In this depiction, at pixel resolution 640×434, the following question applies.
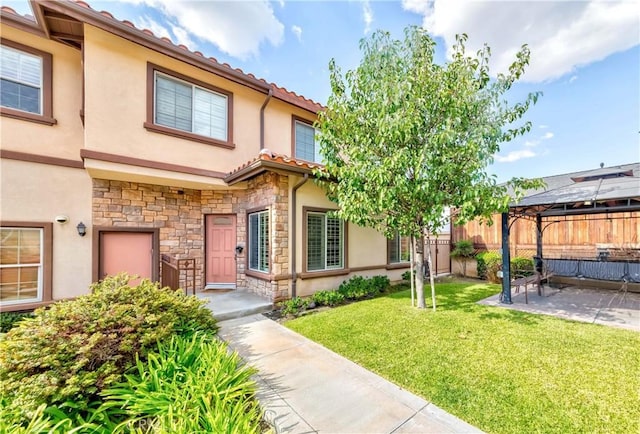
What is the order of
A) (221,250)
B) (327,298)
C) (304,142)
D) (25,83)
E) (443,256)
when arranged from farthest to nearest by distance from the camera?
(443,256)
(304,142)
(221,250)
(327,298)
(25,83)

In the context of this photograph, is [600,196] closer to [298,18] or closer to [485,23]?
[485,23]

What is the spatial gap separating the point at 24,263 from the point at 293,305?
6116 mm

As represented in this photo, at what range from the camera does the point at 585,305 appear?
6.64m

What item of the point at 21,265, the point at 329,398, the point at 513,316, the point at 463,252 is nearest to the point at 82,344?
the point at 329,398

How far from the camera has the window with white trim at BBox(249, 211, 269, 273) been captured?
730 cm

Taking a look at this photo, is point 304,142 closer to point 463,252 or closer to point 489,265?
point 463,252

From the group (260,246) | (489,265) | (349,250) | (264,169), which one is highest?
(264,169)

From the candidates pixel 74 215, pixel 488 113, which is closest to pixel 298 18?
pixel 488 113

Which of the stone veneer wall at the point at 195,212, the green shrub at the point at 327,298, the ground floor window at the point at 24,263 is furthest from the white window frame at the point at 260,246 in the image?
the ground floor window at the point at 24,263

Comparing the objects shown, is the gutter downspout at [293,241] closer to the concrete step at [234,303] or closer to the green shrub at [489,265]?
the concrete step at [234,303]

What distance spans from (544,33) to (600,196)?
383 cm

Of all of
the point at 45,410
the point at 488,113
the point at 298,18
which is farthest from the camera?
the point at 298,18

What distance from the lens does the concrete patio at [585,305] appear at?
5.56 metres

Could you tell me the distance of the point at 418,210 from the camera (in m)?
5.65
